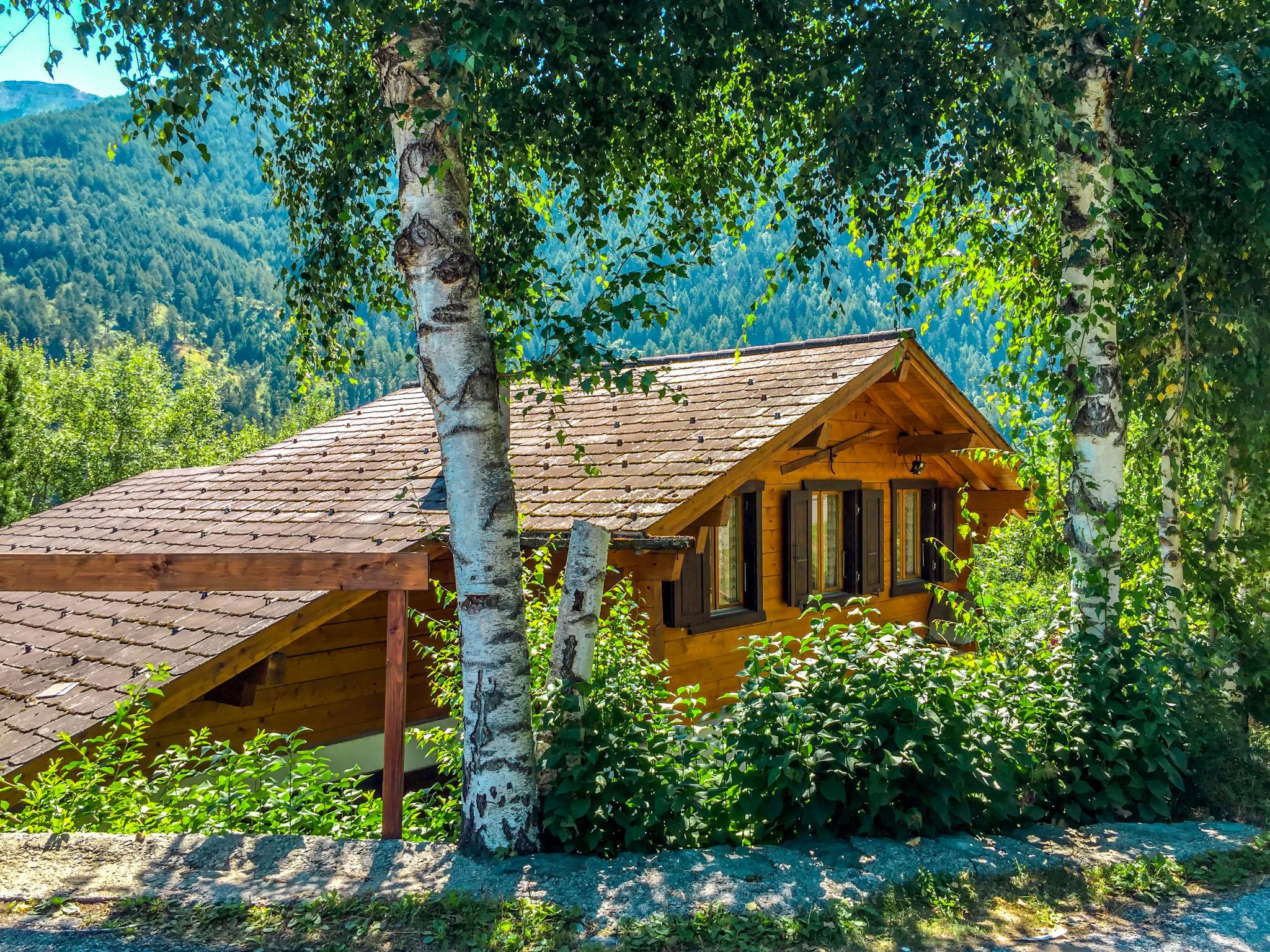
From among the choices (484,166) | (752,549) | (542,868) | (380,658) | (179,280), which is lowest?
(542,868)

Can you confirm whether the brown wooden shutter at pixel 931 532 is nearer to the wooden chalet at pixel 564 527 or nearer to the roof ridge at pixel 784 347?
the wooden chalet at pixel 564 527

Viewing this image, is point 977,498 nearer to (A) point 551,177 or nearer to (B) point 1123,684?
(B) point 1123,684

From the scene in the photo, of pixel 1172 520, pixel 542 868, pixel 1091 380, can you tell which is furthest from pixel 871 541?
pixel 542 868

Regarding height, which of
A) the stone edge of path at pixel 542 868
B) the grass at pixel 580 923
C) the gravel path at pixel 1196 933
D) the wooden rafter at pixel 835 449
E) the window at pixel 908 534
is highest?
the wooden rafter at pixel 835 449

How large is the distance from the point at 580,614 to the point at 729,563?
551 centimetres

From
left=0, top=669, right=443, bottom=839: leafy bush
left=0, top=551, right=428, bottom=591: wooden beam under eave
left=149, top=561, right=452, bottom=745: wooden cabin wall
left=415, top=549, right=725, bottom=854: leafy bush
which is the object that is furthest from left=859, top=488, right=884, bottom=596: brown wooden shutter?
left=0, top=551, right=428, bottom=591: wooden beam under eave

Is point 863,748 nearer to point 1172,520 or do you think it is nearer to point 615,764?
point 615,764

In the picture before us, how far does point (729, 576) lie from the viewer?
1020cm

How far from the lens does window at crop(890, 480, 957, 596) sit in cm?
1284

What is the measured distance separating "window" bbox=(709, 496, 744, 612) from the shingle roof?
3.78 ft

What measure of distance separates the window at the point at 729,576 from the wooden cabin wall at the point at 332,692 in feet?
7.37

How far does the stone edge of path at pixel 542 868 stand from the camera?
3.90 m

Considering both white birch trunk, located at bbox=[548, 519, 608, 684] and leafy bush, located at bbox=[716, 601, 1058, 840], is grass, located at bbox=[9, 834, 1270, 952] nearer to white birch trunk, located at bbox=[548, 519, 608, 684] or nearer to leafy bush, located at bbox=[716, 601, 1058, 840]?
leafy bush, located at bbox=[716, 601, 1058, 840]

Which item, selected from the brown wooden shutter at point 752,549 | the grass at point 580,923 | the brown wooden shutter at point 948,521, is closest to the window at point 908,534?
the brown wooden shutter at point 948,521
